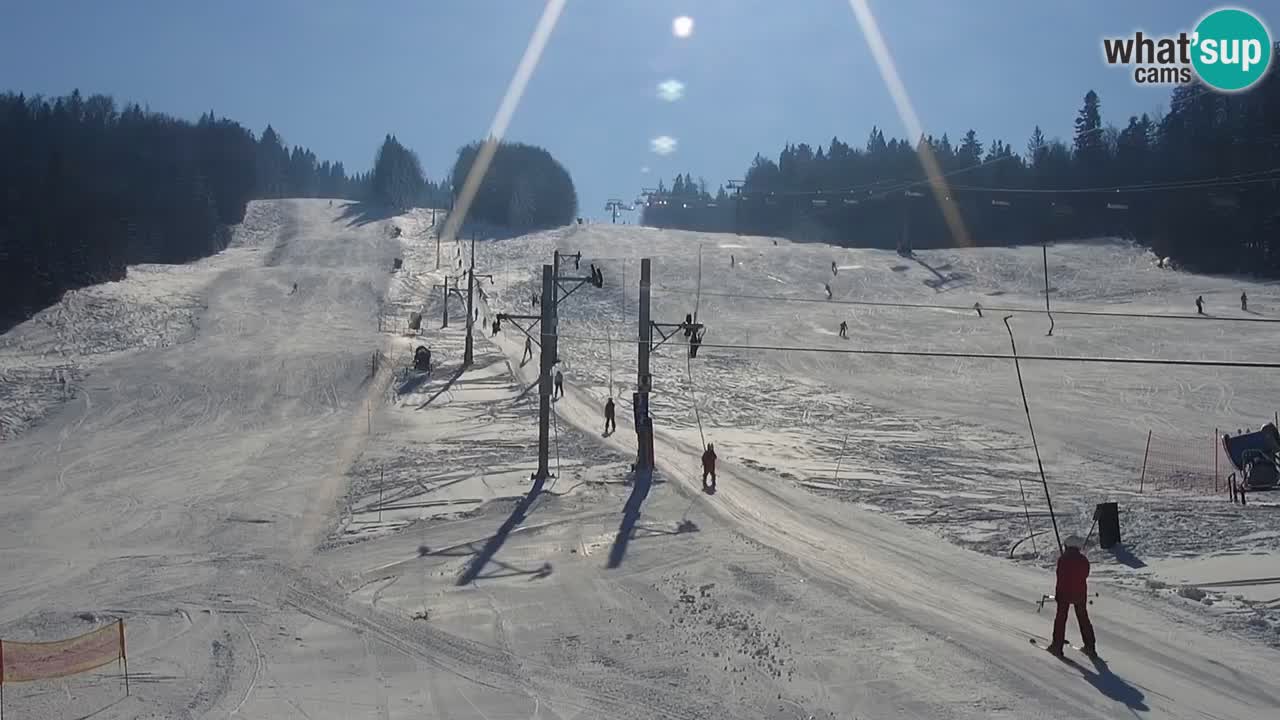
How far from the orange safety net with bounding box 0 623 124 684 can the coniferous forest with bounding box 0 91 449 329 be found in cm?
Answer: 5250

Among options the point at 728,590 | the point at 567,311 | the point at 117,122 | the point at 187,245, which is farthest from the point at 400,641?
the point at 117,122

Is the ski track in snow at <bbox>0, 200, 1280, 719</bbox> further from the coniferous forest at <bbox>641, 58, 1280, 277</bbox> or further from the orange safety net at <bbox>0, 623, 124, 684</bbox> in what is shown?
the coniferous forest at <bbox>641, 58, 1280, 277</bbox>

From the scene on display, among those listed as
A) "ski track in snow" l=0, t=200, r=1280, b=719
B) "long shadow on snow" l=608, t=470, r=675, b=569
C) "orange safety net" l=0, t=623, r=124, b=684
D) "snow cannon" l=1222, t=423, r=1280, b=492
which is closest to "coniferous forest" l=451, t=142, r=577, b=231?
"ski track in snow" l=0, t=200, r=1280, b=719

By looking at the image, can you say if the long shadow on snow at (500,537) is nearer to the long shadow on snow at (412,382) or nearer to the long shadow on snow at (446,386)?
the long shadow on snow at (446,386)

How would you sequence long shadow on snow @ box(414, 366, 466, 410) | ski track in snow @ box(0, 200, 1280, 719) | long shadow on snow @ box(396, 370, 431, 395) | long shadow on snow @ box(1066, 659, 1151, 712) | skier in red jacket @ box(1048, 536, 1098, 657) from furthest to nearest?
long shadow on snow @ box(396, 370, 431, 395) < long shadow on snow @ box(414, 366, 466, 410) < skier in red jacket @ box(1048, 536, 1098, 657) < ski track in snow @ box(0, 200, 1280, 719) < long shadow on snow @ box(1066, 659, 1151, 712)

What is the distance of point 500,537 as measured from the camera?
2062cm

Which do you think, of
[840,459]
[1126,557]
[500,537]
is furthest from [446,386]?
[1126,557]

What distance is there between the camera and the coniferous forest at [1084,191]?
86.8m

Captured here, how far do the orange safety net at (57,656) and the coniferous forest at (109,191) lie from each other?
5250 centimetres

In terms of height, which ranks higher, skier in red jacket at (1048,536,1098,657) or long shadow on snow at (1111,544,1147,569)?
skier in red jacket at (1048,536,1098,657)

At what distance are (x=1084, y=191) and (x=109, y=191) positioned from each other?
343ft

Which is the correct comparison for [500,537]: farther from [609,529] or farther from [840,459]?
[840,459]

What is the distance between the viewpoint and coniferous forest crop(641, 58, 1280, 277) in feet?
285

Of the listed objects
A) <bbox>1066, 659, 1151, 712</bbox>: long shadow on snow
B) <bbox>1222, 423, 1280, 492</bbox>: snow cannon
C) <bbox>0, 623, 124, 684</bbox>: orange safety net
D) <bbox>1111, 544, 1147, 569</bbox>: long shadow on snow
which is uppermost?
<bbox>1222, 423, 1280, 492</bbox>: snow cannon
